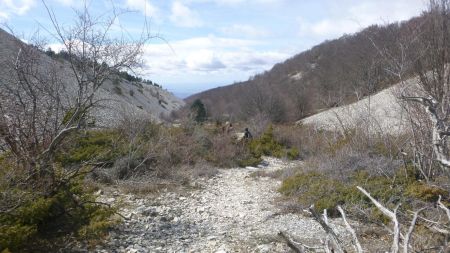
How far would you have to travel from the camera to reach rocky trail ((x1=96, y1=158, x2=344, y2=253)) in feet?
15.8

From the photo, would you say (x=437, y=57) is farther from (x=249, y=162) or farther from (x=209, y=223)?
(x=249, y=162)

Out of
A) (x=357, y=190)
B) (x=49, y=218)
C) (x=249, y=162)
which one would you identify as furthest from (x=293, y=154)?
(x=49, y=218)

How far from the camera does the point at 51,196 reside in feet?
15.0

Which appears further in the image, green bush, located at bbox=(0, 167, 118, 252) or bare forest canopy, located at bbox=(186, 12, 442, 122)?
bare forest canopy, located at bbox=(186, 12, 442, 122)

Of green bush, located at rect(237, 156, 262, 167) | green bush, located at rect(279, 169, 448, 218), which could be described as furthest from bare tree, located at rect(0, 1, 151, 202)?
green bush, located at rect(237, 156, 262, 167)

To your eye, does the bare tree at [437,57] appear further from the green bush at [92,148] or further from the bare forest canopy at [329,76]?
the green bush at [92,148]

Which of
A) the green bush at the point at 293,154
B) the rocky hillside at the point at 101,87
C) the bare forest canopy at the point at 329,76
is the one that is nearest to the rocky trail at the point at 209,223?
the rocky hillside at the point at 101,87

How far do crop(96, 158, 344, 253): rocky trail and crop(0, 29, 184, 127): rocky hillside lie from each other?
1785 mm

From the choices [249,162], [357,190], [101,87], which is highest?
[101,87]

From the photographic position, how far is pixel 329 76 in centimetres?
3788

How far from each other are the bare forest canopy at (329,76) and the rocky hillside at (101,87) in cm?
522

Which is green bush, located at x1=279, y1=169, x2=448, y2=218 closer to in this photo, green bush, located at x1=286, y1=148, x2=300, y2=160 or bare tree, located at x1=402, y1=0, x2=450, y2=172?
bare tree, located at x1=402, y1=0, x2=450, y2=172

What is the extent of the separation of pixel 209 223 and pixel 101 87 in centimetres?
429

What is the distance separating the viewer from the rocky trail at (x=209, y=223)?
4820 mm
